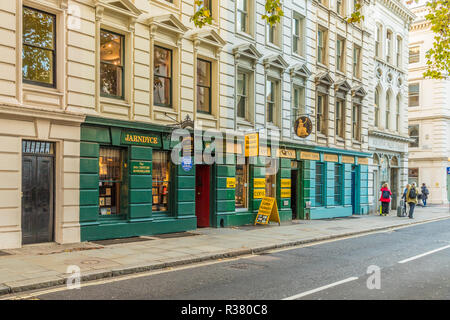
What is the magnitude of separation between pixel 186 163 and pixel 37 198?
5378 mm

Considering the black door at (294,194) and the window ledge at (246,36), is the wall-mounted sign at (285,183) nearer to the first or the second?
the black door at (294,194)

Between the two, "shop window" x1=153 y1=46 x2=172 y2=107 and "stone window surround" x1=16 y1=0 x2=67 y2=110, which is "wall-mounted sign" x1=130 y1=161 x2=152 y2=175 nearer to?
"shop window" x1=153 y1=46 x2=172 y2=107

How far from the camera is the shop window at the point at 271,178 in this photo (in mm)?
20305

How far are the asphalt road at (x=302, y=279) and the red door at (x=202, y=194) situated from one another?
16.7 ft

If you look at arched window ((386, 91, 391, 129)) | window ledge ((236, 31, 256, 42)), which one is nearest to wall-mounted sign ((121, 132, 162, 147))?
window ledge ((236, 31, 256, 42))

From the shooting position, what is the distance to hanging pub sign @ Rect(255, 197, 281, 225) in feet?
60.2

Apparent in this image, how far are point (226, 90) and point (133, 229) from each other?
6.91m

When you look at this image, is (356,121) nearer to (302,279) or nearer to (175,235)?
(175,235)

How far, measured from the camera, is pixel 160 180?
15.5 metres

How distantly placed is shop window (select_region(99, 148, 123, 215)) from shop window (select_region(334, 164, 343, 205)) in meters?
14.5

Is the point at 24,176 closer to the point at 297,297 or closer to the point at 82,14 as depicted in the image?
the point at 82,14

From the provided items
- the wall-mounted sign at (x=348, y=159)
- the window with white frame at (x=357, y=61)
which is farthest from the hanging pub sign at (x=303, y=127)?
the window with white frame at (x=357, y=61)
